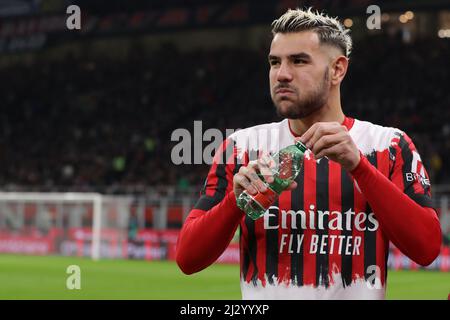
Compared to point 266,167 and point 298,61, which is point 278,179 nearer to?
point 266,167

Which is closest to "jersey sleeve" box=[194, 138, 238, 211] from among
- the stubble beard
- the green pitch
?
the stubble beard

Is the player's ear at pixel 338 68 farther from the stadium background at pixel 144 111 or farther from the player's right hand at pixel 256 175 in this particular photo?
the stadium background at pixel 144 111

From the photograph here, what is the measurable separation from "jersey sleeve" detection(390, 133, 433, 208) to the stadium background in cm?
1101

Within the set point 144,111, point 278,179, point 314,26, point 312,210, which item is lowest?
point 312,210

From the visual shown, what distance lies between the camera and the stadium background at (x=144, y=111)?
22.8 m

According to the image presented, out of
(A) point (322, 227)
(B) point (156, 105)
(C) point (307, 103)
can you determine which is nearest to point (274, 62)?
(C) point (307, 103)

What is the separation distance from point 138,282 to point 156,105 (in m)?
21.1

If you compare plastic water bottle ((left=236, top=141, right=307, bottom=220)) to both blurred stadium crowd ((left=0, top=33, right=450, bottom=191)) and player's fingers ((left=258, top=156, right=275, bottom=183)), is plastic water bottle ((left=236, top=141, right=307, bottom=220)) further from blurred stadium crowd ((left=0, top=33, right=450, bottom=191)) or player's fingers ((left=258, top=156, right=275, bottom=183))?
blurred stadium crowd ((left=0, top=33, right=450, bottom=191))

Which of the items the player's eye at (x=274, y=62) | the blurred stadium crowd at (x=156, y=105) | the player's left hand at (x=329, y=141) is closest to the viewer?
the player's left hand at (x=329, y=141)

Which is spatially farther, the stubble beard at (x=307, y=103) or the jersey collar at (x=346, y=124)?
the jersey collar at (x=346, y=124)

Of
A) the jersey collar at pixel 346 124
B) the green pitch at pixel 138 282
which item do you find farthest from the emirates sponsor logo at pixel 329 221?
the green pitch at pixel 138 282

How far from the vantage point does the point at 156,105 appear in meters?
36.7

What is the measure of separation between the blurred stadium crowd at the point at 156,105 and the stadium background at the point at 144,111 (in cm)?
6

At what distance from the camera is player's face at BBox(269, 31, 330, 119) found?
3422mm
